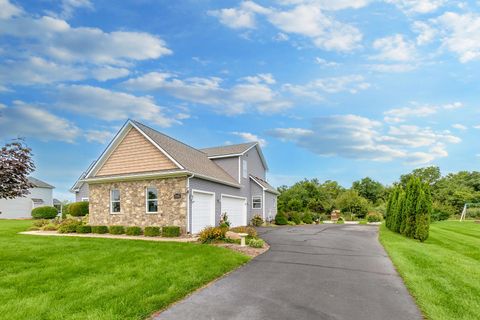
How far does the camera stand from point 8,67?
13.7 m

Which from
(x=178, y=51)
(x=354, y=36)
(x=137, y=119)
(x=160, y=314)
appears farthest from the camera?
(x=137, y=119)

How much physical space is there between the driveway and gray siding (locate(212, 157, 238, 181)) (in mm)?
13867

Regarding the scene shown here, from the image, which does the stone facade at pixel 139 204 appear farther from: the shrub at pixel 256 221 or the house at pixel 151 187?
the shrub at pixel 256 221

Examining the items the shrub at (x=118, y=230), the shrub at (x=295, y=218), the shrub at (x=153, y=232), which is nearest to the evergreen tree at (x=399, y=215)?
the shrub at (x=295, y=218)

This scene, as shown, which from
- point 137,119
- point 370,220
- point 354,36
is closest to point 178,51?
point 137,119

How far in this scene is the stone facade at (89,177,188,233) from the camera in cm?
1641

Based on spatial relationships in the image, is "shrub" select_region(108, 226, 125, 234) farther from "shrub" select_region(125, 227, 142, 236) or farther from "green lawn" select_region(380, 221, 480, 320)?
"green lawn" select_region(380, 221, 480, 320)

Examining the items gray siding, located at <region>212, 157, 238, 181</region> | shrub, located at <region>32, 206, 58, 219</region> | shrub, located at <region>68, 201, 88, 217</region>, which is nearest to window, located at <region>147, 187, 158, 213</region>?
gray siding, located at <region>212, 157, 238, 181</region>

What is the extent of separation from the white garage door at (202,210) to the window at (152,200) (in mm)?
2213

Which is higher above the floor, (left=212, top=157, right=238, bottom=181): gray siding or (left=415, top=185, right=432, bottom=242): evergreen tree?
(left=212, top=157, right=238, bottom=181): gray siding

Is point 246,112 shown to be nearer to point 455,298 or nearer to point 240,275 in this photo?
point 240,275

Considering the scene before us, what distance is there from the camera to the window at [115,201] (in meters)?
18.8

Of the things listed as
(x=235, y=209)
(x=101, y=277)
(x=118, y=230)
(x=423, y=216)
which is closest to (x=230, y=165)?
(x=235, y=209)

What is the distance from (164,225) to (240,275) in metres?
9.33
